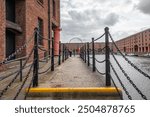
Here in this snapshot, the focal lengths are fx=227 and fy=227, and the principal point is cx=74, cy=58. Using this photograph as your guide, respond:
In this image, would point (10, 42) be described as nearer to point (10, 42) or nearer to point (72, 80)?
point (10, 42)

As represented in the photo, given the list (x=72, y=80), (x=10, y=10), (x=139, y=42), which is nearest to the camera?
(x=72, y=80)

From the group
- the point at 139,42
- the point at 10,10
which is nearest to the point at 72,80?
the point at 10,10

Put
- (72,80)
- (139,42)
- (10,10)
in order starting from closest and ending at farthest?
1. (72,80)
2. (10,10)
3. (139,42)

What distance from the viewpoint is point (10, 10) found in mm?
10734

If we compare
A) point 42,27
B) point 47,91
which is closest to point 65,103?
point 47,91

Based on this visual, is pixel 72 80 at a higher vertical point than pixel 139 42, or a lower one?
lower

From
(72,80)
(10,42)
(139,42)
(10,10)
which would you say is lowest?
(72,80)

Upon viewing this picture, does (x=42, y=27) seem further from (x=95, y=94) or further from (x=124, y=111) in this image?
(x=124, y=111)

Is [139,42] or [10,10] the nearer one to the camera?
[10,10]

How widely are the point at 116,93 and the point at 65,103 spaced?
3.96ft

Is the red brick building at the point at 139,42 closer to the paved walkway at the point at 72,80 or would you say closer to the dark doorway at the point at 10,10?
the dark doorway at the point at 10,10

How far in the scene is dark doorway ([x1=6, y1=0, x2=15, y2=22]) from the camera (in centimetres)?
1056

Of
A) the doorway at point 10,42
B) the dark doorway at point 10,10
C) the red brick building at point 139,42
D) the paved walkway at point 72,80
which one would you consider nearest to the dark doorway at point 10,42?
the doorway at point 10,42

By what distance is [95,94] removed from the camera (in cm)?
395
